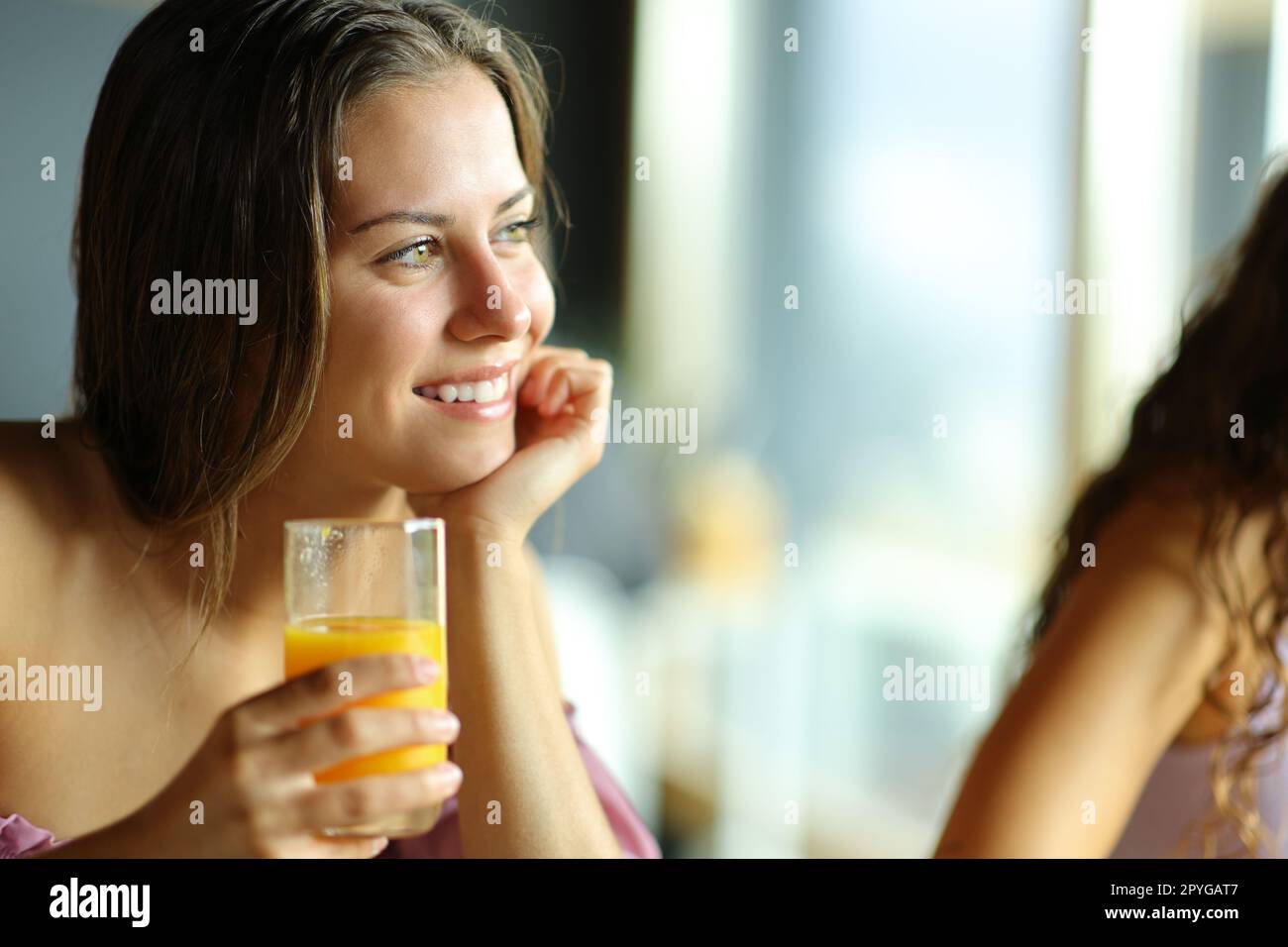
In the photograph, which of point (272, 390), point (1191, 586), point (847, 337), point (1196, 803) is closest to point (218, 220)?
point (272, 390)

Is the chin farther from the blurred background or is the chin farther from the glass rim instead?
the blurred background

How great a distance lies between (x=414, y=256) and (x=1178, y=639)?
0.72 metres

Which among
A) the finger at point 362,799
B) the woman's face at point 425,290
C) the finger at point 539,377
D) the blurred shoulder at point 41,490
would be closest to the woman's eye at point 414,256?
the woman's face at point 425,290

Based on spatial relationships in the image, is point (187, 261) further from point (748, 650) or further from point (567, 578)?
point (748, 650)

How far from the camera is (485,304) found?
955 millimetres

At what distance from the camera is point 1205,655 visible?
1.00 meters

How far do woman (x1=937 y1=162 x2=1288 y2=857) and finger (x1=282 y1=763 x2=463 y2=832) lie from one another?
18.9 inches

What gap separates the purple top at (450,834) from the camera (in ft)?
3.06

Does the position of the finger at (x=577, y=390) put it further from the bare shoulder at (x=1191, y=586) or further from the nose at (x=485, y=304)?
the bare shoulder at (x=1191, y=586)

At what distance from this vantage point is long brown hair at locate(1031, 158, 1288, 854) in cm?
102

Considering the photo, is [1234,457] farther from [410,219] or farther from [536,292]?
[410,219]

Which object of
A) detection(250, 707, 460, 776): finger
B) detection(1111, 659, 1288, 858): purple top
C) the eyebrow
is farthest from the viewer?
detection(1111, 659, 1288, 858): purple top

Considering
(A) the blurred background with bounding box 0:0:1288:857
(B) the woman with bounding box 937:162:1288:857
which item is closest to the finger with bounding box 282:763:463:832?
(B) the woman with bounding box 937:162:1288:857
